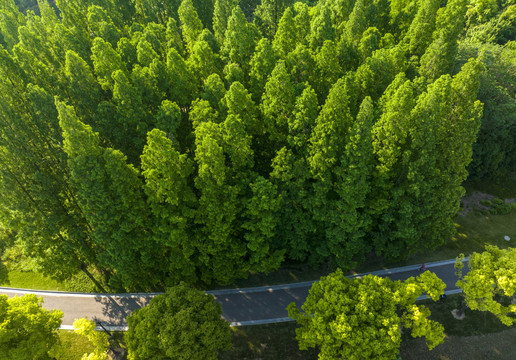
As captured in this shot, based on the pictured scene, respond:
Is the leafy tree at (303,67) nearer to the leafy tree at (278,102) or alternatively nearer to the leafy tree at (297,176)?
the leafy tree at (278,102)

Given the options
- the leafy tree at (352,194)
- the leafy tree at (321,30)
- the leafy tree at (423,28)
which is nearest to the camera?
the leafy tree at (352,194)

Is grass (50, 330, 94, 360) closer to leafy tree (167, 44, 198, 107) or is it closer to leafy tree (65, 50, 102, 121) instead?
leafy tree (65, 50, 102, 121)

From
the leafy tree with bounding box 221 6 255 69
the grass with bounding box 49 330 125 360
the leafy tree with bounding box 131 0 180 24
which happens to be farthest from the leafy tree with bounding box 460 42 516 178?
the grass with bounding box 49 330 125 360

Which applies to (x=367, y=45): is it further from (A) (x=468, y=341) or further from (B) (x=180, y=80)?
(A) (x=468, y=341)

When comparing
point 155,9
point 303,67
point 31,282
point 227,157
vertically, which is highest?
point 155,9

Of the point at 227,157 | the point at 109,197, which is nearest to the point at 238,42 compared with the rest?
the point at 227,157

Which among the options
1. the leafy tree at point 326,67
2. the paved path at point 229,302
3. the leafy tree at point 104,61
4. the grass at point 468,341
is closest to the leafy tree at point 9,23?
the leafy tree at point 104,61
